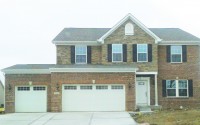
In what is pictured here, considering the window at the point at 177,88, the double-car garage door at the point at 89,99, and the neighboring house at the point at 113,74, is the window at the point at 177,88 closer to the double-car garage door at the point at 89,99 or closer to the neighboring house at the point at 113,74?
the neighboring house at the point at 113,74

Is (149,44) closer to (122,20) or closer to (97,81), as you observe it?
(122,20)

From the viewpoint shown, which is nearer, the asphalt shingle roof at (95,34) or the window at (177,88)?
the window at (177,88)

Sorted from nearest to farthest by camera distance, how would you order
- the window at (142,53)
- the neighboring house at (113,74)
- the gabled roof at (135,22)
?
1. the neighboring house at (113,74)
2. the gabled roof at (135,22)
3. the window at (142,53)

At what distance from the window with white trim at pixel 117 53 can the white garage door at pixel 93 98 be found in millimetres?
2943

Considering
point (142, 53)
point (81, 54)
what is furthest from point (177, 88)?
point (81, 54)

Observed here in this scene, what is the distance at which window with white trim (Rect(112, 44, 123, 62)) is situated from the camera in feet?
119

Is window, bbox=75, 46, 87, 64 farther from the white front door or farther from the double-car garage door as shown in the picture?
the white front door

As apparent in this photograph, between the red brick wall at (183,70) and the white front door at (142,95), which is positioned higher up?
the red brick wall at (183,70)

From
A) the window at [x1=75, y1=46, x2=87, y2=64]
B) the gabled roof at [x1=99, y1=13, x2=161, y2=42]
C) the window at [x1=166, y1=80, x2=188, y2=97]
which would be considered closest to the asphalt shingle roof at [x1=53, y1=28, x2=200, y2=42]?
the window at [x1=75, y1=46, x2=87, y2=64]

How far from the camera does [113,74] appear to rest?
112 feet

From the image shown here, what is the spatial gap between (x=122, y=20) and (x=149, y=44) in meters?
2.91

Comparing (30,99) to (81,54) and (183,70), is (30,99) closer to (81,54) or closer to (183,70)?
(81,54)

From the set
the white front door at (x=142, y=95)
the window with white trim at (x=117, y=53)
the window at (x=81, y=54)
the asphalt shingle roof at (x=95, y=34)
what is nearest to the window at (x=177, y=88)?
the white front door at (x=142, y=95)

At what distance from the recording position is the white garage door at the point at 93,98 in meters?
33.9
